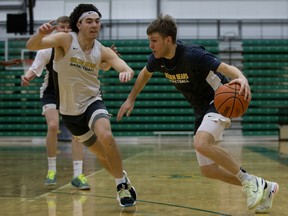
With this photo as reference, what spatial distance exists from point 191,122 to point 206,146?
49.5 feet

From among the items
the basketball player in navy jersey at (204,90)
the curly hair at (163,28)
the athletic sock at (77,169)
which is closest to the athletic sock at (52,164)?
the athletic sock at (77,169)

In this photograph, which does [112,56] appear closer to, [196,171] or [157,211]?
[157,211]

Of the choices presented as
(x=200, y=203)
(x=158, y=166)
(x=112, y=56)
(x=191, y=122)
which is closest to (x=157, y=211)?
(x=200, y=203)

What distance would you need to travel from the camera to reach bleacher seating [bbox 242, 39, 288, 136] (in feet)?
63.2

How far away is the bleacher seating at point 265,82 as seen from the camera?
63.2 ft

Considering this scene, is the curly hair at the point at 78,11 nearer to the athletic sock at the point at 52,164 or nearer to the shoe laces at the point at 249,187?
the athletic sock at the point at 52,164

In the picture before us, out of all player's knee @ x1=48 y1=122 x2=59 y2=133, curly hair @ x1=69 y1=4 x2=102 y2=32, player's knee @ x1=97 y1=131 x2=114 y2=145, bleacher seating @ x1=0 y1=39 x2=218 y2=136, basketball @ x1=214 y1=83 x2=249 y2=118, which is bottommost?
bleacher seating @ x1=0 y1=39 x2=218 y2=136

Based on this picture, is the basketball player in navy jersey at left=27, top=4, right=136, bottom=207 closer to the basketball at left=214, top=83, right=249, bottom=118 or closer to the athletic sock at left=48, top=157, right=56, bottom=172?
the basketball at left=214, top=83, right=249, bottom=118

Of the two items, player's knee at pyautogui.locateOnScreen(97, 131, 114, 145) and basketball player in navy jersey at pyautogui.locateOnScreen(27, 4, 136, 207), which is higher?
basketball player in navy jersey at pyautogui.locateOnScreen(27, 4, 136, 207)

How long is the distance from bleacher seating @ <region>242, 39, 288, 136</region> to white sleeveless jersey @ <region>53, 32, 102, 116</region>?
1474 centimetres

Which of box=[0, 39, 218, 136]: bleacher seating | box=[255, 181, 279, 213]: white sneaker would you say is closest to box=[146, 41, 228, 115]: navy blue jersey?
box=[255, 181, 279, 213]: white sneaker

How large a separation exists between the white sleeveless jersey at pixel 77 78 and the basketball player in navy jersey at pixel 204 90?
1.46 ft

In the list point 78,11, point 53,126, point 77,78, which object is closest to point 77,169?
point 53,126

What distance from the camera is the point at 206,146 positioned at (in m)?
4.39
